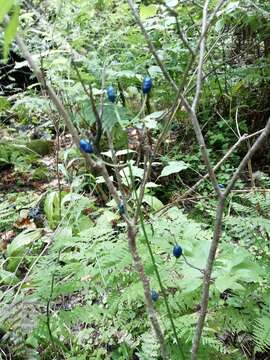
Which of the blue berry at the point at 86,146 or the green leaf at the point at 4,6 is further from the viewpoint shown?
the blue berry at the point at 86,146

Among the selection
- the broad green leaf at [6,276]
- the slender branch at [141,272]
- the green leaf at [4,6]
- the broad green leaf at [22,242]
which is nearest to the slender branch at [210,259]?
the slender branch at [141,272]

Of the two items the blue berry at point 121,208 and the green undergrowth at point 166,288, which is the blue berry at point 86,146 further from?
the green undergrowth at point 166,288

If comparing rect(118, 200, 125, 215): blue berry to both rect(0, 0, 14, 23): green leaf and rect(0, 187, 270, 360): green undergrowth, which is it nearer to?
rect(0, 187, 270, 360): green undergrowth

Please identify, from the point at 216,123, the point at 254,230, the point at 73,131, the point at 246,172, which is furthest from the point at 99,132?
the point at 216,123

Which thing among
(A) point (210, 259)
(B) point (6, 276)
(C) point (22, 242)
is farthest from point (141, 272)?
(C) point (22, 242)

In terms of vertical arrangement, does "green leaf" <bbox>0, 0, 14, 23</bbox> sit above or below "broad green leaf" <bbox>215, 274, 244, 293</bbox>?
above

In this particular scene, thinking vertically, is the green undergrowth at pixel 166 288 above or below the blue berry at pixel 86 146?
below

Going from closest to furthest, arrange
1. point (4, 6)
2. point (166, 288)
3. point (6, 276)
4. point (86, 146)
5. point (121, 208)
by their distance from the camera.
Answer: point (4, 6) → point (86, 146) → point (121, 208) → point (166, 288) → point (6, 276)

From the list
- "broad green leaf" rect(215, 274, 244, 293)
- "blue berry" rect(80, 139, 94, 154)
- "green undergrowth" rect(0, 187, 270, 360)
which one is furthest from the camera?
"green undergrowth" rect(0, 187, 270, 360)

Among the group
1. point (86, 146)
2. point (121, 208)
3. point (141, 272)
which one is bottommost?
point (141, 272)

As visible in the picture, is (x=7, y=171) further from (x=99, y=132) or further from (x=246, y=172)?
(x=99, y=132)

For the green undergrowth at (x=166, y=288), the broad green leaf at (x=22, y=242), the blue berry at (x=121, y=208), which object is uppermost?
the blue berry at (x=121, y=208)

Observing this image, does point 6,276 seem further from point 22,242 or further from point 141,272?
point 141,272

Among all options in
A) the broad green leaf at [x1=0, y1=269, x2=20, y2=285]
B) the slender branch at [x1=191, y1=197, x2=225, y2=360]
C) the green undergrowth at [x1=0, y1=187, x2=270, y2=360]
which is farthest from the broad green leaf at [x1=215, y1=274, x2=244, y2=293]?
the broad green leaf at [x1=0, y1=269, x2=20, y2=285]
